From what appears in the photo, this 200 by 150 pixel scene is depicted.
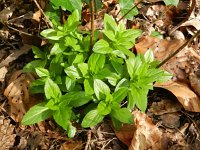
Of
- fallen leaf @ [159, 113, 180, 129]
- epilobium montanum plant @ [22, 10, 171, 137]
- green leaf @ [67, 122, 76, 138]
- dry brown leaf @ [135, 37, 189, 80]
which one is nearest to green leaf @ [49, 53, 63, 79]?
epilobium montanum plant @ [22, 10, 171, 137]

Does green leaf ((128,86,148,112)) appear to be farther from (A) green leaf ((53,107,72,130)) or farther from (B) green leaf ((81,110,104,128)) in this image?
(A) green leaf ((53,107,72,130))

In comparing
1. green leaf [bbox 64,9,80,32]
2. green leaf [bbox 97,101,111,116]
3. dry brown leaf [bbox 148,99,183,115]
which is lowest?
dry brown leaf [bbox 148,99,183,115]

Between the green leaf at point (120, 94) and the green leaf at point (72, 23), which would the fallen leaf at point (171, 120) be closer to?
the green leaf at point (120, 94)

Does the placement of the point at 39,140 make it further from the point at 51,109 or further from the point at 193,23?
the point at 193,23

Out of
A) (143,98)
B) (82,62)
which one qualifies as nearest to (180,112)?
(143,98)

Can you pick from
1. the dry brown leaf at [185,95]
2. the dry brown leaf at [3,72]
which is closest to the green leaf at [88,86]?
the dry brown leaf at [185,95]

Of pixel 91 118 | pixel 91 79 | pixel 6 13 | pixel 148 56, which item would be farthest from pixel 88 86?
pixel 6 13

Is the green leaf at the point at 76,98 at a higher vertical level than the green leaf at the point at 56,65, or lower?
lower
